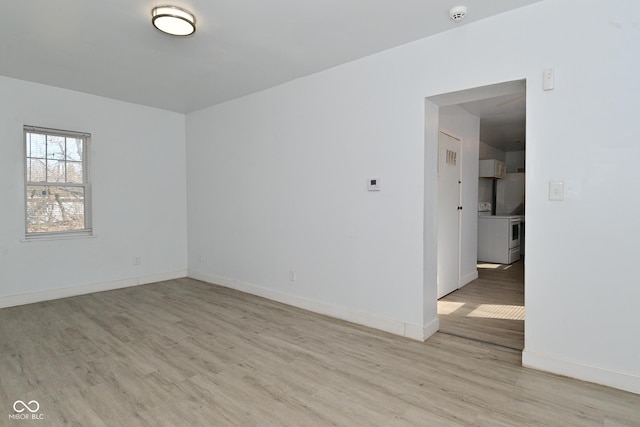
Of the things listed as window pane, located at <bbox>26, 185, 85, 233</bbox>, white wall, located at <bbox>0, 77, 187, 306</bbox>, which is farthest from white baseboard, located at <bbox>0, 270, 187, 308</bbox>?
window pane, located at <bbox>26, 185, 85, 233</bbox>

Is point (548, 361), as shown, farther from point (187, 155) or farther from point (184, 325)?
point (187, 155)

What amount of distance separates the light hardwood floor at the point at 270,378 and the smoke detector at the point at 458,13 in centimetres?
254

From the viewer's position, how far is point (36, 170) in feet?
13.8

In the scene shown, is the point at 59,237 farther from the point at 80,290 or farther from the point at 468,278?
the point at 468,278

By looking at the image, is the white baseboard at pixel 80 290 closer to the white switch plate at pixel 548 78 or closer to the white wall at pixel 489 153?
the white switch plate at pixel 548 78

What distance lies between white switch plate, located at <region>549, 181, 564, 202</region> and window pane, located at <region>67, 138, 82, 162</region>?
17.4ft

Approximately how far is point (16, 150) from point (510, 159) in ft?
32.7

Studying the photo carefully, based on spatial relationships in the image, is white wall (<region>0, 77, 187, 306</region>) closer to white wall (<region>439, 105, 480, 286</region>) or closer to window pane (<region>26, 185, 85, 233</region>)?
window pane (<region>26, 185, 85, 233</region>)

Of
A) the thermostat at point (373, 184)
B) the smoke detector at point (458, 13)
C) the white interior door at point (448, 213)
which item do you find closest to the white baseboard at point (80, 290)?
the thermostat at point (373, 184)

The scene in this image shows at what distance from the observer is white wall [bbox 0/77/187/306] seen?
3953mm

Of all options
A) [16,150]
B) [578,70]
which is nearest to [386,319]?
[578,70]

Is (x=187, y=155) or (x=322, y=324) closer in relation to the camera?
(x=322, y=324)

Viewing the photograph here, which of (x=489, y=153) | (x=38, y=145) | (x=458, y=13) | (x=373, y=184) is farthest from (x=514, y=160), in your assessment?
(x=38, y=145)

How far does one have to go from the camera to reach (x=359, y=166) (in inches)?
132
